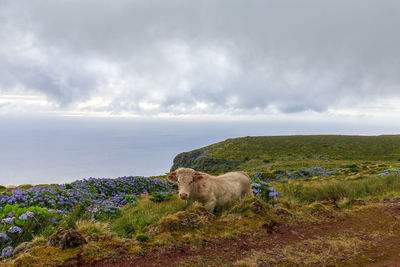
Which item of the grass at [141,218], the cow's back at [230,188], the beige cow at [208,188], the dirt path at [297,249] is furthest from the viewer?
the cow's back at [230,188]

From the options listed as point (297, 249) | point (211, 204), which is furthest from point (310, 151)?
point (297, 249)

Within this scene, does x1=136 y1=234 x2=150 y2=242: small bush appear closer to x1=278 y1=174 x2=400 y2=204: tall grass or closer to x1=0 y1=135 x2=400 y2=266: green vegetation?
x1=0 y1=135 x2=400 y2=266: green vegetation

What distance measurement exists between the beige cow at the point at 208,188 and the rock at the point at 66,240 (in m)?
3.38

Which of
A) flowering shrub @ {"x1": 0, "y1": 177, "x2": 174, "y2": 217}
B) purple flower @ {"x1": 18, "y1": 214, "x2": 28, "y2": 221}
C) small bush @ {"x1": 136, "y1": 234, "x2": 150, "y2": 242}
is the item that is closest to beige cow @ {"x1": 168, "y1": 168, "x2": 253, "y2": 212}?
small bush @ {"x1": 136, "y1": 234, "x2": 150, "y2": 242}

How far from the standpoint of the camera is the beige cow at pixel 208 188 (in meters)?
8.25

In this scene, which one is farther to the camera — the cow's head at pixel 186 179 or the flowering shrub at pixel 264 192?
the flowering shrub at pixel 264 192

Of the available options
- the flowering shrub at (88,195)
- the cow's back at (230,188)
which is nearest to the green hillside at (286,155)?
the flowering shrub at (88,195)

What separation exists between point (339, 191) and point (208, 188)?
8310 millimetres

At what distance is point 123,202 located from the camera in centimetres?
1097

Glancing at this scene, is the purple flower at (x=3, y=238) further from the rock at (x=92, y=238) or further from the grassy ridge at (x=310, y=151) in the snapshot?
the grassy ridge at (x=310, y=151)

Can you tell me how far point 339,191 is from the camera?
12500 millimetres

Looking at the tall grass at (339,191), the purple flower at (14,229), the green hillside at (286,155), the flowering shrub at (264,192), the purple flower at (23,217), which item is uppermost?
the purple flower at (23,217)

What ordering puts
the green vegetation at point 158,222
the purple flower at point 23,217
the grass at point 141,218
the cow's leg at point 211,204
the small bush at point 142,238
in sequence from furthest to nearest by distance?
the cow's leg at point 211,204, the grass at point 141,218, the purple flower at point 23,217, the small bush at point 142,238, the green vegetation at point 158,222

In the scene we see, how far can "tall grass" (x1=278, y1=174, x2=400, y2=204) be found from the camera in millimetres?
12102
